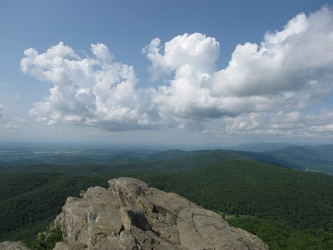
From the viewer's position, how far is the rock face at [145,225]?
78.8ft

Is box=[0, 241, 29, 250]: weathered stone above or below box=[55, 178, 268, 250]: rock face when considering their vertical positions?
below

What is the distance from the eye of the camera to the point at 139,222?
26.4 m

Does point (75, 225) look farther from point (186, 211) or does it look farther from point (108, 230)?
point (186, 211)

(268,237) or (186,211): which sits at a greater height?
(186,211)

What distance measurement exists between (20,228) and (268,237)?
13755cm

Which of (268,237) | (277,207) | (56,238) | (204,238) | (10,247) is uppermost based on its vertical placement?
(204,238)

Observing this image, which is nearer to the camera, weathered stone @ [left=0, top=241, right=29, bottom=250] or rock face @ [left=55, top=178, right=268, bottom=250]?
rock face @ [left=55, top=178, right=268, bottom=250]

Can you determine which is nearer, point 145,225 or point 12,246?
point 145,225

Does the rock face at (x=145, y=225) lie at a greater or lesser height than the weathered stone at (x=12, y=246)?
greater

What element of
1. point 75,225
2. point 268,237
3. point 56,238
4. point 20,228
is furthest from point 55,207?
point 75,225

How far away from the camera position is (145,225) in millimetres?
26766

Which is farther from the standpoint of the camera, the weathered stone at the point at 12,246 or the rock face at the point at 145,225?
the weathered stone at the point at 12,246

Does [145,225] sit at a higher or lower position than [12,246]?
higher

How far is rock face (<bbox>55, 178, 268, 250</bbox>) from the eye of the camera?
24022mm
